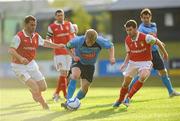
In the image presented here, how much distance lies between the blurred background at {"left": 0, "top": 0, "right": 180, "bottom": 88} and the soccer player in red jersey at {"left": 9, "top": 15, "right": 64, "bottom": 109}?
15.4 metres

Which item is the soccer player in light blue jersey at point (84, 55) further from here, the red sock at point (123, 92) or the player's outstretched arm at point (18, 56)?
the player's outstretched arm at point (18, 56)

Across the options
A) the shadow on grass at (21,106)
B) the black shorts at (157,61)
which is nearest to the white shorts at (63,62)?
the shadow on grass at (21,106)

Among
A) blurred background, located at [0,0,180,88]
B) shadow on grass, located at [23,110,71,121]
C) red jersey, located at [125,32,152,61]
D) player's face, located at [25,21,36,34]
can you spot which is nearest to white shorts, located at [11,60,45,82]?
player's face, located at [25,21,36,34]

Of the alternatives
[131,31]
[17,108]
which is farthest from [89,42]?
[17,108]

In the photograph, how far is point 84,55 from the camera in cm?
1518

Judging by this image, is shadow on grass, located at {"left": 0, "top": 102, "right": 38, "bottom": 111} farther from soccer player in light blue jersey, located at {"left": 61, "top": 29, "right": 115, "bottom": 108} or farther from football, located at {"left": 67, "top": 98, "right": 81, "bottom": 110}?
football, located at {"left": 67, "top": 98, "right": 81, "bottom": 110}

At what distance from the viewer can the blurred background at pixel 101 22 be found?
33.6m

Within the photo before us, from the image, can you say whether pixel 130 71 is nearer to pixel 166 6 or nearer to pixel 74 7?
pixel 166 6

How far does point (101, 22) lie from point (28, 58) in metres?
37.0

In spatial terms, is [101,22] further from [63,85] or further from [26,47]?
[26,47]

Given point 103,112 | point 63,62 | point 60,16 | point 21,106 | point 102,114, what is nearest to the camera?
point 102,114

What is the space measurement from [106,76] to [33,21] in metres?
18.8

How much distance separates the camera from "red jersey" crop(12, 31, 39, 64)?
1502 cm

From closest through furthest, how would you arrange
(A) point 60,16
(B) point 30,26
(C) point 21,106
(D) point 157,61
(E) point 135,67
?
(B) point 30,26
(E) point 135,67
(C) point 21,106
(D) point 157,61
(A) point 60,16
